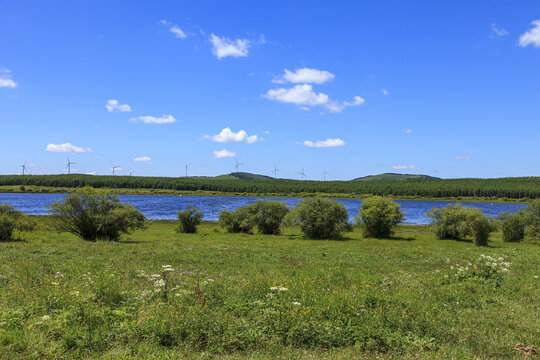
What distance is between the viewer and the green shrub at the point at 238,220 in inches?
1977

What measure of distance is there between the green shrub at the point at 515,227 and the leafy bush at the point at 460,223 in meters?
4.74

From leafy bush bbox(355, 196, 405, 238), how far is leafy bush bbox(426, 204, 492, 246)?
4.78 metres

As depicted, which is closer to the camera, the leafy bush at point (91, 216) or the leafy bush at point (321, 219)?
the leafy bush at point (91, 216)

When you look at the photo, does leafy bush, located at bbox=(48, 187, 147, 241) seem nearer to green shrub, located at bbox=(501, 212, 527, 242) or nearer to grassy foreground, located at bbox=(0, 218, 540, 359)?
grassy foreground, located at bbox=(0, 218, 540, 359)

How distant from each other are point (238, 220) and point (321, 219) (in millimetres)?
13173

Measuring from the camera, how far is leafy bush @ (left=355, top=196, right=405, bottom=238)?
47.7 meters

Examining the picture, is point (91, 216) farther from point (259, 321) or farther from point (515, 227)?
point (515, 227)

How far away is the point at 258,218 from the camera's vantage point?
1962 inches

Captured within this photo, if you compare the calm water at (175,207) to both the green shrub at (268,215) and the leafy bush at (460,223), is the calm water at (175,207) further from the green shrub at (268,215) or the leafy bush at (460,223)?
the green shrub at (268,215)

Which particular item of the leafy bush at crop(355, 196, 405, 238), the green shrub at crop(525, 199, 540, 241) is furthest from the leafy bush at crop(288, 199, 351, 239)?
the green shrub at crop(525, 199, 540, 241)

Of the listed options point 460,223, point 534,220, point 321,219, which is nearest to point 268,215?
point 321,219

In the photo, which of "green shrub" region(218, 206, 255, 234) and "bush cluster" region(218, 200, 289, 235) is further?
"green shrub" region(218, 206, 255, 234)

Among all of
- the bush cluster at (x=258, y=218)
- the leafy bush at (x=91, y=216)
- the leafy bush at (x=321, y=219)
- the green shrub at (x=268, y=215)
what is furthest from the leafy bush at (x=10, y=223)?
the leafy bush at (x=321, y=219)

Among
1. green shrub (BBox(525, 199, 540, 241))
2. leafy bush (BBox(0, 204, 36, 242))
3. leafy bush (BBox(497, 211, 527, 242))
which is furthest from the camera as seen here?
leafy bush (BBox(497, 211, 527, 242))
